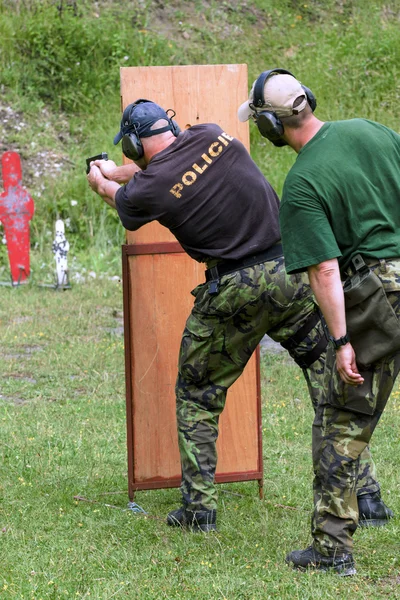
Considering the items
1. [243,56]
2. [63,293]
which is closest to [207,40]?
[243,56]

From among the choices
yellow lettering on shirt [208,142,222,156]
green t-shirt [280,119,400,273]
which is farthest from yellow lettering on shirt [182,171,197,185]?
green t-shirt [280,119,400,273]

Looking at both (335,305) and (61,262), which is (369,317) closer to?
(335,305)

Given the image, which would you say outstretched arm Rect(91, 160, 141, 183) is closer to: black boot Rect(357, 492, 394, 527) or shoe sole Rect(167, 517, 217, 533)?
shoe sole Rect(167, 517, 217, 533)

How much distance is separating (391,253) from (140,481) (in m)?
2.21

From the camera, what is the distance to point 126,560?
432 centimetres

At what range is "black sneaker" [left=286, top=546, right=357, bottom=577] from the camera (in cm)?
402

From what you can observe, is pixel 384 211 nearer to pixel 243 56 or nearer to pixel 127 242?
pixel 127 242

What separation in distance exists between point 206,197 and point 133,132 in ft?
1.63

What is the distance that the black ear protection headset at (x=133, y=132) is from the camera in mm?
4594

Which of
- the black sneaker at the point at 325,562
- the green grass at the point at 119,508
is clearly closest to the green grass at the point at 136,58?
the green grass at the point at 119,508

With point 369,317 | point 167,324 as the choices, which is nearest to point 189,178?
point 167,324

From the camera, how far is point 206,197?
180 inches

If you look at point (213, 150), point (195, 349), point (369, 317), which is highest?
point (213, 150)

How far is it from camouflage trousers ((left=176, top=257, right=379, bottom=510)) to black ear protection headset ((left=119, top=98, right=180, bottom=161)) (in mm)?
769
